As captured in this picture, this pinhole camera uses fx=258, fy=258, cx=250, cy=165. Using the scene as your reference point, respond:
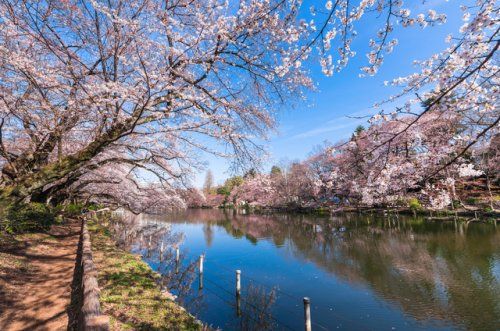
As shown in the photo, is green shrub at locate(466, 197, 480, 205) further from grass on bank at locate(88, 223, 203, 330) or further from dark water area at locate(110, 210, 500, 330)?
grass on bank at locate(88, 223, 203, 330)

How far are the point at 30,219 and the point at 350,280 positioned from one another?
1531 cm

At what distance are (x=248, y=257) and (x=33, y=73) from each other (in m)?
15.0

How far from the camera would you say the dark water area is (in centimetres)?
830

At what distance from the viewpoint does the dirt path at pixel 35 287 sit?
525 centimetres

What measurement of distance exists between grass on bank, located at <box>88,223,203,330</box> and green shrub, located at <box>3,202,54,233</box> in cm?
418

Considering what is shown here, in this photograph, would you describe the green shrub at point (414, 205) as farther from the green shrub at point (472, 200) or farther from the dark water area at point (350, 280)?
the dark water area at point (350, 280)

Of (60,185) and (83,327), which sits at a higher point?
(60,185)

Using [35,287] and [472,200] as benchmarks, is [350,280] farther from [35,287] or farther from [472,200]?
[472,200]

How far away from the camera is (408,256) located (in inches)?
580

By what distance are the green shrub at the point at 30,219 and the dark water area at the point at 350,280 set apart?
5.82 meters

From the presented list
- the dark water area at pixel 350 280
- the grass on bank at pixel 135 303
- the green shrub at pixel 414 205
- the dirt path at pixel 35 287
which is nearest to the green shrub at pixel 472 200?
the green shrub at pixel 414 205

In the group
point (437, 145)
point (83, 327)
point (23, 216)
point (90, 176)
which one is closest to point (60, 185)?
point (23, 216)

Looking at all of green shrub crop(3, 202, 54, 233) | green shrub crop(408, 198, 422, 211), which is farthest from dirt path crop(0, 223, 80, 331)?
green shrub crop(408, 198, 422, 211)

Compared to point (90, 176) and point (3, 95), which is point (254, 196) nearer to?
point (90, 176)
